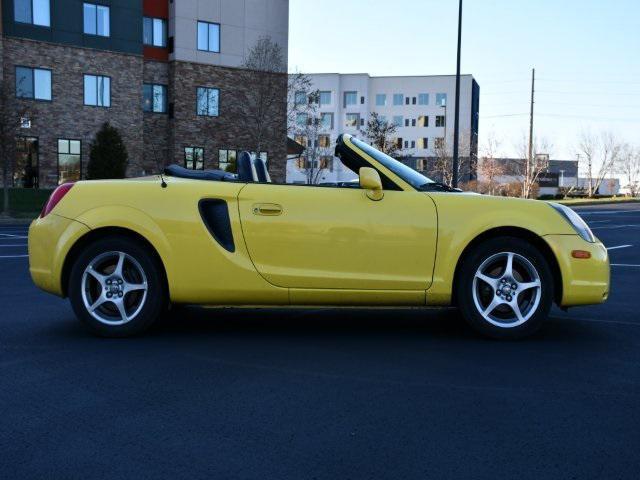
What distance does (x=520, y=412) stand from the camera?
355cm

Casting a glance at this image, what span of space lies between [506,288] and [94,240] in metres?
3.11

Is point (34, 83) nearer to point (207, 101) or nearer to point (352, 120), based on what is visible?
point (207, 101)

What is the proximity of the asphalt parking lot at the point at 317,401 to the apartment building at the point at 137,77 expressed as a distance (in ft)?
91.0

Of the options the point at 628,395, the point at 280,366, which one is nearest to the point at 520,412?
the point at 628,395

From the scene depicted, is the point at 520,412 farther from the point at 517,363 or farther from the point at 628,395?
the point at 517,363

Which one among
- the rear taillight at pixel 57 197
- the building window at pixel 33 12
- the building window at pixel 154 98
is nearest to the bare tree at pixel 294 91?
the building window at pixel 154 98

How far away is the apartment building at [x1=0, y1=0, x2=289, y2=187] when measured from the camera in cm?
3447

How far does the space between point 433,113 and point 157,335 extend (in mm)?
94794

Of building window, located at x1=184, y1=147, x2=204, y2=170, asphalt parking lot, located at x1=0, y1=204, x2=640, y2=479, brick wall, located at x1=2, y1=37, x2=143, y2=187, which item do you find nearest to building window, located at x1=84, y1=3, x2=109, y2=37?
brick wall, located at x1=2, y1=37, x2=143, y2=187

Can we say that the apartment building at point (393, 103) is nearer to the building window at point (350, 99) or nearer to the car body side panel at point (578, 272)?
the building window at point (350, 99)

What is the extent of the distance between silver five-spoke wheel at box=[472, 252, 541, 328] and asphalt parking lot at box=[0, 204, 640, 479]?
0.71 ft

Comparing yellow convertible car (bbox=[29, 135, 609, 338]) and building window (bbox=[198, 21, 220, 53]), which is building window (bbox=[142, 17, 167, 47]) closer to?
building window (bbox=[198, 21, 220, 53])

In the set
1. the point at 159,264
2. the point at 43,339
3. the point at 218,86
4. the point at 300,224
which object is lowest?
the point at 43,339

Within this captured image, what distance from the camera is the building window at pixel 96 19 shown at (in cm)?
3584
